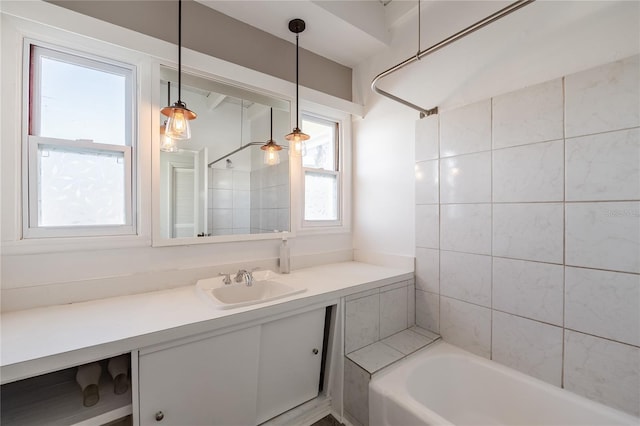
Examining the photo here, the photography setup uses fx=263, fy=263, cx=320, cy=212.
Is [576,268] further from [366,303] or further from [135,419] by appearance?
[135,419]

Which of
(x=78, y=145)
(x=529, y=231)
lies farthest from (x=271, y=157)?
(x=529, y=231)

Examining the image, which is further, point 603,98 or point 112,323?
point 603,98

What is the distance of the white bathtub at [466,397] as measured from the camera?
1.16m

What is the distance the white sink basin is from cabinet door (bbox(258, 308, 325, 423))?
0.57 feet

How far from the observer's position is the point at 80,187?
1311mm

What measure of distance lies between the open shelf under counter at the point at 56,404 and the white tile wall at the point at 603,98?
2236 millimetres

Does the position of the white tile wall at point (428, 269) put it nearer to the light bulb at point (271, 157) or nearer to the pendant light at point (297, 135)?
the pendant light at point (297, 135)

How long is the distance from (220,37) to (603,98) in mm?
2036

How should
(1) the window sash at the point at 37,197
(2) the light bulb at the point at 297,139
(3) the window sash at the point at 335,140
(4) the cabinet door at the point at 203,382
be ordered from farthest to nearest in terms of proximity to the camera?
(3) the window sash at the point at 335,140 → (2) the light bulb at the point at 297,139 → (1) the window sash at the point at 37,197 → (4) the cabinet door at the point at 203,382

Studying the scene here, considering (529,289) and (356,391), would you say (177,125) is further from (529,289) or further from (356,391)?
(529,289)

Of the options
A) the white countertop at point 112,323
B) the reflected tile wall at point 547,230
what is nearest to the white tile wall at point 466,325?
the reflected tile wall at point 547,230

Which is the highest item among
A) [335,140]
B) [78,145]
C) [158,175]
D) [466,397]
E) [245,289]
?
[335,140]

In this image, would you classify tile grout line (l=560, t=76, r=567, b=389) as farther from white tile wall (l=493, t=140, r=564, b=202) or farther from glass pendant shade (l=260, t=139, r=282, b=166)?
glass pendant shade (l=260, t=139, r=282, b=166)

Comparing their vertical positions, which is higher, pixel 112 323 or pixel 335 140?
pixel 335 140
